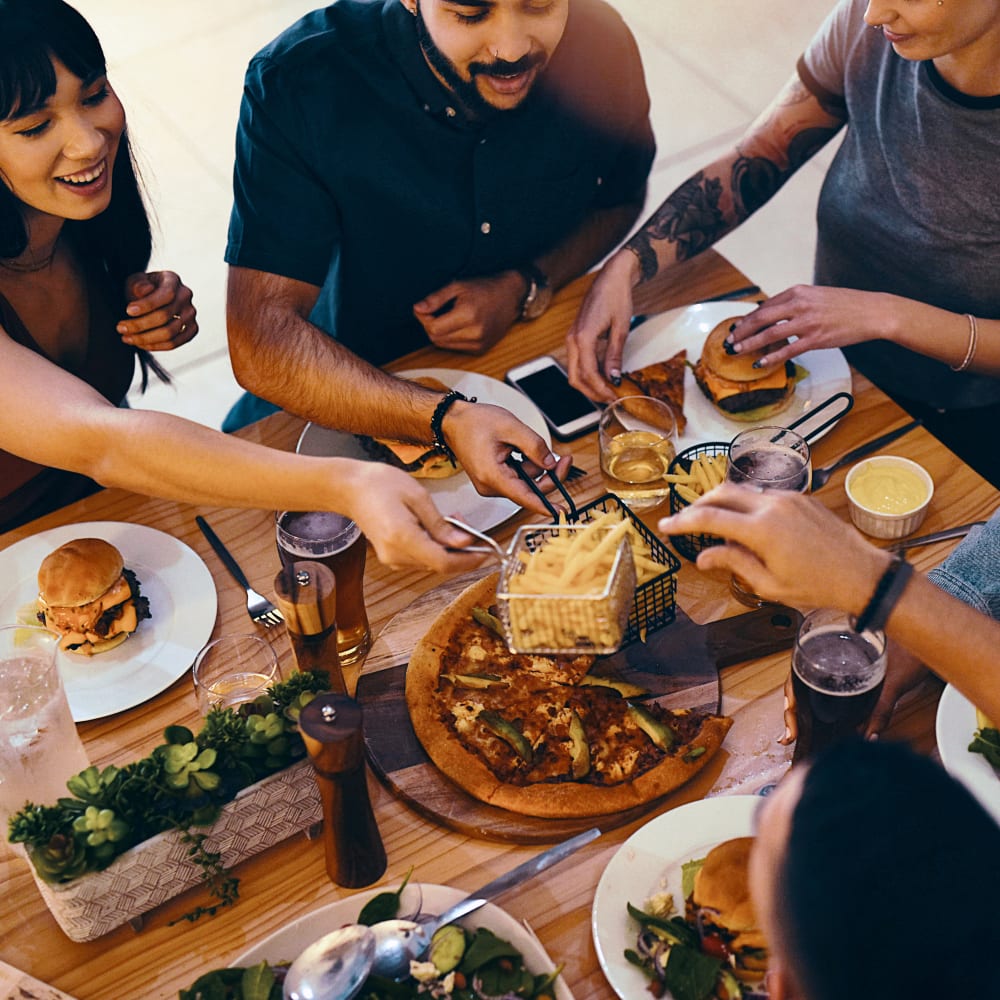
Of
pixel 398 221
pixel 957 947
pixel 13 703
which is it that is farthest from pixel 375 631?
pixel 957 947

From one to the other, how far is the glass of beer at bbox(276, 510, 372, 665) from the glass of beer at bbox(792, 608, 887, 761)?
708 mm

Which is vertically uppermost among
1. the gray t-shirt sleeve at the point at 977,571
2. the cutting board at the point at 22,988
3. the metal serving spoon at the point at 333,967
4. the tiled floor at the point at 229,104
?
the gray t-shirt sleeve at the point at 977,571

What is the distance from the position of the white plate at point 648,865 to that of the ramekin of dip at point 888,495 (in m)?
0.62

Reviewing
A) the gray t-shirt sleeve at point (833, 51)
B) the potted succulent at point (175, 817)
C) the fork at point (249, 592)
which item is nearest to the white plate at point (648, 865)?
the potted succulent at point (175, 817)

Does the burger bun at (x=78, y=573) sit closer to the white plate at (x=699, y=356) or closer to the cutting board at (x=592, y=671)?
the cutting board at (x=592, y=671)

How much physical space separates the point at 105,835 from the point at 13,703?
26 centimetres

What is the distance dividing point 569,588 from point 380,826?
0.48m

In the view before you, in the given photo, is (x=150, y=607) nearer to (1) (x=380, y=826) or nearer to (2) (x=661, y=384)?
(1) (x=380, y=826)

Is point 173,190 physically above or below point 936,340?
below

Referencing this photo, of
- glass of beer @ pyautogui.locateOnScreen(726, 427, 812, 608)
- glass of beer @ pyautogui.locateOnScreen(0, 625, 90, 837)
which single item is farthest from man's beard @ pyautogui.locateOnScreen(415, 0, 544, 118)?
glass of beer @ pyautogui.locateOnScreen(0, 625, 90, 837)

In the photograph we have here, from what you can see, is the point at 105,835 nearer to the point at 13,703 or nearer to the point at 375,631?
the point at 13,703

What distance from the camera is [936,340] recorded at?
236 cm

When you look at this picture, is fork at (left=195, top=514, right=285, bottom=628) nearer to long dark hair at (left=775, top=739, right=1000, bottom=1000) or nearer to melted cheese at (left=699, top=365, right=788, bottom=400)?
melted cheese at (left=699, top=365, right=788, bottom=400)

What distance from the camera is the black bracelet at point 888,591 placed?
152 centimetres
